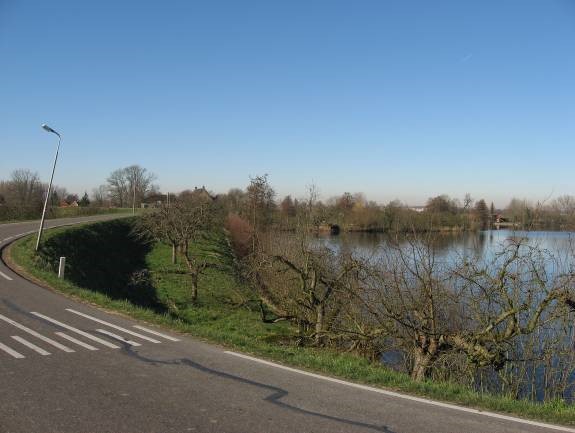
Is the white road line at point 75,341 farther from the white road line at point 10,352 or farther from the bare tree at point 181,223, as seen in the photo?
the bare tree at point 181,223

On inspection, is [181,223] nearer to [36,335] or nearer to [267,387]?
[36,335]

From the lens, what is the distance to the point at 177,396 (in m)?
5.55

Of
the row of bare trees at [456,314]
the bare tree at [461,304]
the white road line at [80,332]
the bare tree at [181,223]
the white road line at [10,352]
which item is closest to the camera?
the white road line at [10,352]

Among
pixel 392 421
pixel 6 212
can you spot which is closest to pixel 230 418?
pixel 392 421

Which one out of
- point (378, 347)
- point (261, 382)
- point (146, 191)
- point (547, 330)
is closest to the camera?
point (261, 382)

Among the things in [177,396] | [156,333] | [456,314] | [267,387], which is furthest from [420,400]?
[456,314]

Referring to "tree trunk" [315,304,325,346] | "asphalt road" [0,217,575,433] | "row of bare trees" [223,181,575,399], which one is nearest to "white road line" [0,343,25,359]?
"asphalt road" [0,217,575,433]

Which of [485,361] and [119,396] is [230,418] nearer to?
[119,396]

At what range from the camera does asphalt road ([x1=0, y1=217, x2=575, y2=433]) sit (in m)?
4.79

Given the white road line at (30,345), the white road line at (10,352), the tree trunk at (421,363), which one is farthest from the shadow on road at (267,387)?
the tree trunk at (421,363)

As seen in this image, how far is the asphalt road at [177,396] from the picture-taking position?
4793mm

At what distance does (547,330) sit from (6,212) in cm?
4357

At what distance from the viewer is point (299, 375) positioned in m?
6.52

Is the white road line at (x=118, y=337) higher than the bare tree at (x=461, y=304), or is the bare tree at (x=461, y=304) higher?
the bare tree at (x=461, y=304)
